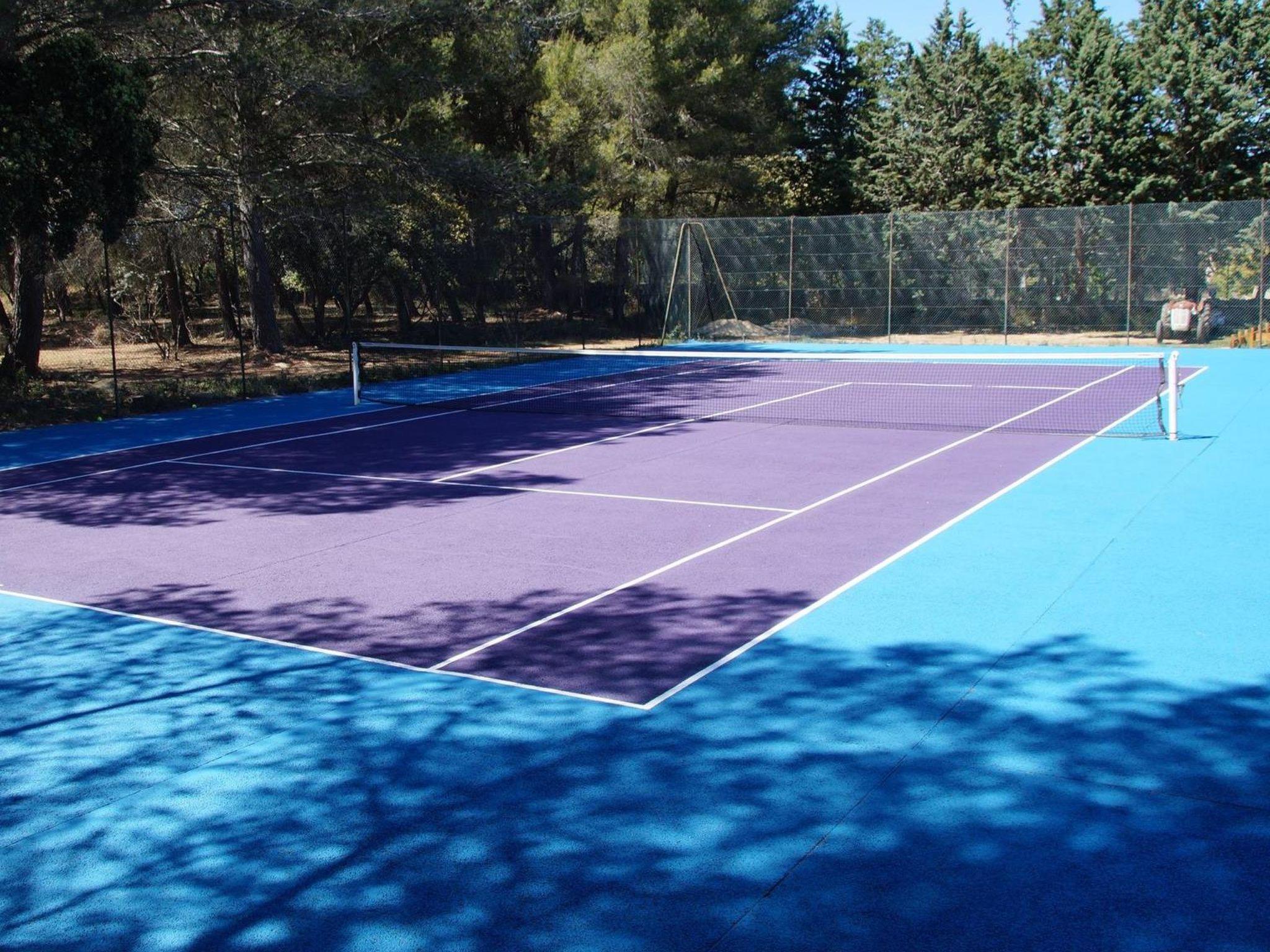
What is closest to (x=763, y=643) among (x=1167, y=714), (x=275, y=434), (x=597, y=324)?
(x=1167, y=714)

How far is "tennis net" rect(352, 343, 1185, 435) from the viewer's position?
55.1 ft

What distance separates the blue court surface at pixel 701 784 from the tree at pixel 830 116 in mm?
33537

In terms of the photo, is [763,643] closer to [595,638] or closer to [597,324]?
[595,638]

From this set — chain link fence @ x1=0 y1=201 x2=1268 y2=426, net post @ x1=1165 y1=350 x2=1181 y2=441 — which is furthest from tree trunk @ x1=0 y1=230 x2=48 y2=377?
net post @ x1=1165 y1=350 x2=1181 y2=441

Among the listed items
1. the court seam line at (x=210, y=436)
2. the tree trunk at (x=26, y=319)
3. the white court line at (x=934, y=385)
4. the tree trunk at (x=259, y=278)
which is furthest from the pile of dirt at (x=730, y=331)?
the tree trunk at (x=26, y=319)

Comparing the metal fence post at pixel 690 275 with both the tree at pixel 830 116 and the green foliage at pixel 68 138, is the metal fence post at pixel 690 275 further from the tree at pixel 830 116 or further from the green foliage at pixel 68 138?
the green foliage at pixel 68 138

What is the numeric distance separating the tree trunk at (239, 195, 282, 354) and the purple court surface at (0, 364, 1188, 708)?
29.9 ft

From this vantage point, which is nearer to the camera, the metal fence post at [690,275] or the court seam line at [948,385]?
the court seam line at [948,385]

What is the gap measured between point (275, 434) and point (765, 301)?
18.5 metres

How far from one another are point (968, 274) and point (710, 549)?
23.0 meters

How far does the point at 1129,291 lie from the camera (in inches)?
1095

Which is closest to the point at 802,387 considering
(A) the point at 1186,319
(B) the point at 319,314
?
(A) the point at 1186,319

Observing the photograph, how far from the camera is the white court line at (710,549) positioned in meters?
7.34

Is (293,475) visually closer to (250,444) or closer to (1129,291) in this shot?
(250,444)
